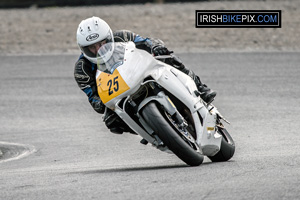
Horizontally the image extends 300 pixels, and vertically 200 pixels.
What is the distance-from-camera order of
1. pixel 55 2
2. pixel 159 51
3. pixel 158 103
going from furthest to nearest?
1. pixel 55 2
2. pixel 159 51
3. pixel 158 103

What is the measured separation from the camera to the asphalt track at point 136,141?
5684 millimetres

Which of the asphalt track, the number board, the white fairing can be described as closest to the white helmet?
the white fairing

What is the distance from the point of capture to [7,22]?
74.5ft

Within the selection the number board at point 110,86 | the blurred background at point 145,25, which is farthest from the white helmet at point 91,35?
the blurred background at point 145,25

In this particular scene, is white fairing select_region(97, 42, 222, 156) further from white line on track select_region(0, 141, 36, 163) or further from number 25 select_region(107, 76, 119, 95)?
white line on track select_region(0, 141, 36, 163)

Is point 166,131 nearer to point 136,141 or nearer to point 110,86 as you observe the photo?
point 110,86

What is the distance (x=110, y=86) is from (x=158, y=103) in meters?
0.48

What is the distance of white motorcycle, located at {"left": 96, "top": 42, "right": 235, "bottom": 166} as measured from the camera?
6543mm

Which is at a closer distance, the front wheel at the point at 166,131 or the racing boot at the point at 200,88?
the front wheel at the point at 166,131

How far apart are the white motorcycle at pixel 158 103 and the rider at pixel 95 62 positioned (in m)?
0.19

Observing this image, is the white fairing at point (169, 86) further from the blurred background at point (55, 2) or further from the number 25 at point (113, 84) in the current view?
the blurred background at point (55, 2)

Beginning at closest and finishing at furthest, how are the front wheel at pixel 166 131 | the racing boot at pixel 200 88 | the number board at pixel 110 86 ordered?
the front wheel at pixel 166 131
the number board at pixel 110 86
the racing boot at pixel 200 88

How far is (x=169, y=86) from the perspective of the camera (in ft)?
22.0

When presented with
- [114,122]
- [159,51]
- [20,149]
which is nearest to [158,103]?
[114,122]
